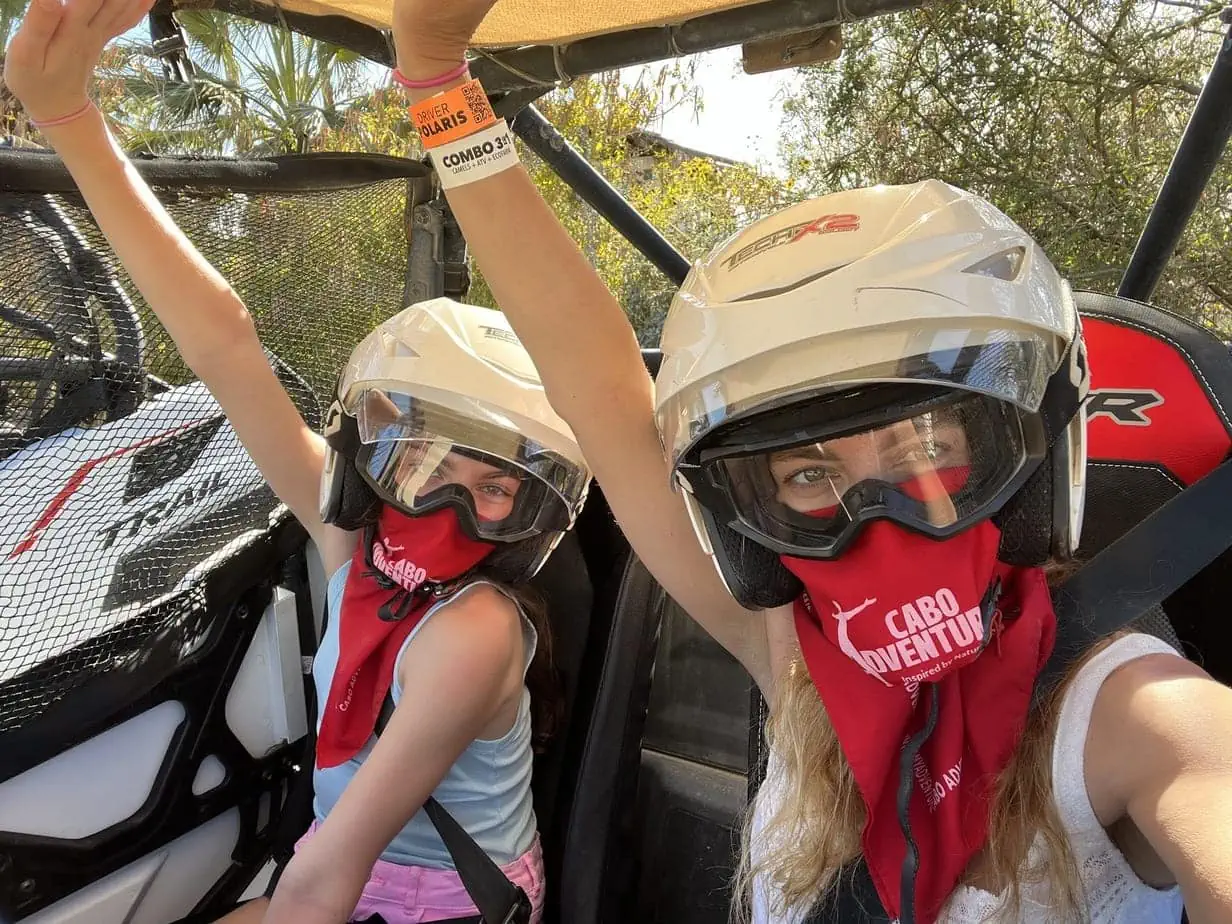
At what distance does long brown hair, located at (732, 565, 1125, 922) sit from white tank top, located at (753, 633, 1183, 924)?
11 millimetres

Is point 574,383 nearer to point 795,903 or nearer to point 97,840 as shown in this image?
point 795,903

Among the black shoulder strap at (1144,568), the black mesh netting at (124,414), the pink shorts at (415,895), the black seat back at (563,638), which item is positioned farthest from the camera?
the black seat back at (563,638)

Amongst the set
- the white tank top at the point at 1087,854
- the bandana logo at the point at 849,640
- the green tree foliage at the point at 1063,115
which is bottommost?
the green tree foliage at the point at 1063,115

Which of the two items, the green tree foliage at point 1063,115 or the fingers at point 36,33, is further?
the green tree foliage at point 1063,115

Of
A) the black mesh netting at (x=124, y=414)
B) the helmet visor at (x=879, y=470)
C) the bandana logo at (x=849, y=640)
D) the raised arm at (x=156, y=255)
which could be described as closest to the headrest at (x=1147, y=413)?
the helmet visor at (x=879, y=470)

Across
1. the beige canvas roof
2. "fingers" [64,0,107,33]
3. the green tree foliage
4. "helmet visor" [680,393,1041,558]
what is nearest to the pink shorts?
"helmet visor" [680,393,1041,558]

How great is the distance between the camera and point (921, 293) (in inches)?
38.3

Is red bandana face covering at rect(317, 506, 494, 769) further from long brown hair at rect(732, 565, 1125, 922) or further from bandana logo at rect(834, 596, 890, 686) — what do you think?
bandana logo at rect(834, 596, 890, 686)

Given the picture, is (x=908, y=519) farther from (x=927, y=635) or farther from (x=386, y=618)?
(x=386, y=618)

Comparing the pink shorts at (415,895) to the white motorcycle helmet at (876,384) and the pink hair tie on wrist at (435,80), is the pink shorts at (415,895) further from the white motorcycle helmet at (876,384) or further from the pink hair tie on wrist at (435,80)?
the pink hair tie on wrist at (435,80)

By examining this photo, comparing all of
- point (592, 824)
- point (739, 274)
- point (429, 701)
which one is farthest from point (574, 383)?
point (592, 824)

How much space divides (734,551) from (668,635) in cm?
97

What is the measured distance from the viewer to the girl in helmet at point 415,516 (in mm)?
1479

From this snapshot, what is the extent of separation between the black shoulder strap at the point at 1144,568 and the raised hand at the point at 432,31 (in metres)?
1.01
